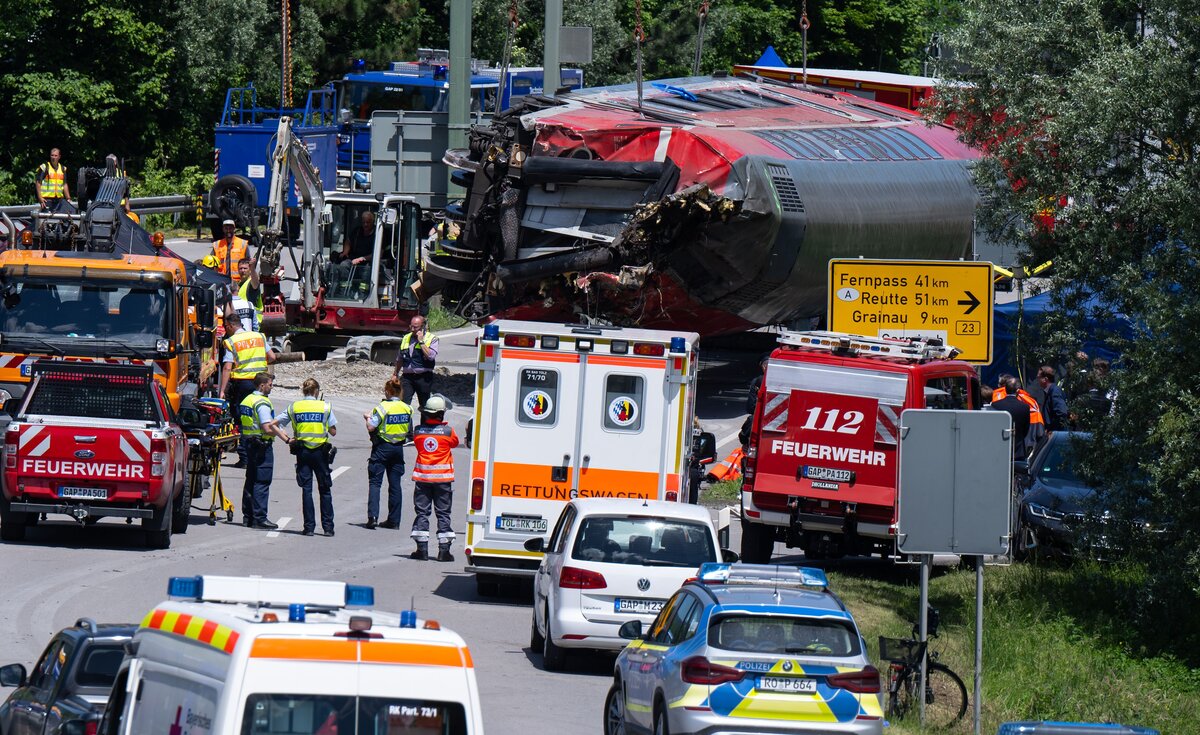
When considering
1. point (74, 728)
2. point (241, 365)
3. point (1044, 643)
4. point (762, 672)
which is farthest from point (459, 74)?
point (74, 728)

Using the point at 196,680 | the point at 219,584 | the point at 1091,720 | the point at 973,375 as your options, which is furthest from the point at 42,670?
the point at 973,375

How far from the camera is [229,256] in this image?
31359mm

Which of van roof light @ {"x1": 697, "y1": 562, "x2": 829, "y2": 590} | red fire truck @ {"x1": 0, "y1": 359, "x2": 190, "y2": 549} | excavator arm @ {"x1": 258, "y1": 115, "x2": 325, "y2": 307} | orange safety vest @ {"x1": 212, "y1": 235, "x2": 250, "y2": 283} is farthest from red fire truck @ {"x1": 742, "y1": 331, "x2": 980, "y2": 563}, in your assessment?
orange safety vest @ {"x1": 212, "y1": 235, "x2": 250, "y2": 283}

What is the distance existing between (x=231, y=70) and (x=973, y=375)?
38.1 metres

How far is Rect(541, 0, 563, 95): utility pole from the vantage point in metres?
32.7

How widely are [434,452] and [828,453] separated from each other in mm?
4327

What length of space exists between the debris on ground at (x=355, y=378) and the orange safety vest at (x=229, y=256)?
1.86 m

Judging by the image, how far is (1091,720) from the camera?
15562 millimetres

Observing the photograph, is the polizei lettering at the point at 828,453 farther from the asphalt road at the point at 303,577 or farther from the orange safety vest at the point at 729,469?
the orange safety vest at the point at 729,469

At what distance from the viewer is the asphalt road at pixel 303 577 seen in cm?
1369

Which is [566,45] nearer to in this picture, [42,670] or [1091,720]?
[1091,720]

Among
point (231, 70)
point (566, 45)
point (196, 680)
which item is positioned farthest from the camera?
point (231, 70)

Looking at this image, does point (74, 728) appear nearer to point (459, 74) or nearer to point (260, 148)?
point (459, 74)

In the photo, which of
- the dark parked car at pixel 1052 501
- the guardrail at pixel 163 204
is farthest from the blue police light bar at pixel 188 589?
the guardrail at pixel 163 204
